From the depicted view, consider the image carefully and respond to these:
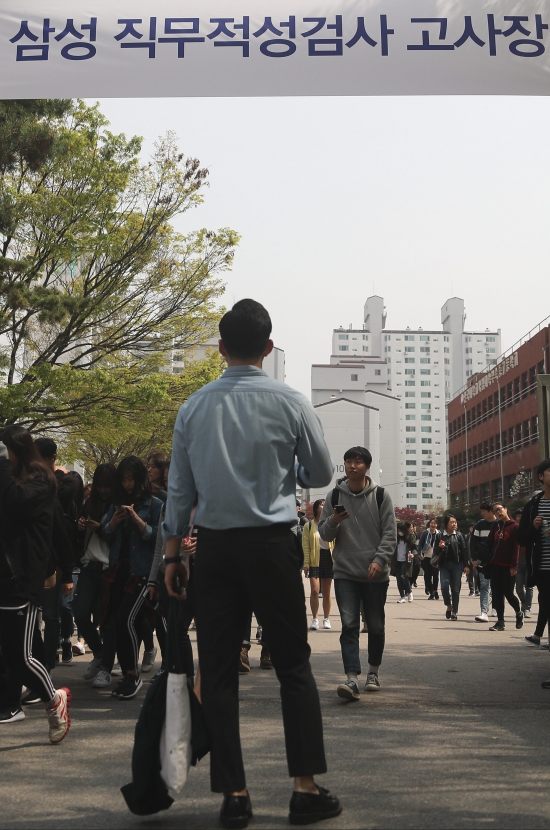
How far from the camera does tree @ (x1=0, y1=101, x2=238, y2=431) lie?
1783cm

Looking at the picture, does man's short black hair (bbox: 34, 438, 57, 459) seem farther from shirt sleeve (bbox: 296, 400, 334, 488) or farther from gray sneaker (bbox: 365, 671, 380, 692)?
shirt sleeve (bbox: 296, 400, 334, 488)

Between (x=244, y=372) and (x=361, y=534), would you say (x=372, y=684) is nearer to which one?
(x=361, y=534)

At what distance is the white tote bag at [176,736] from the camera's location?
12.5ft

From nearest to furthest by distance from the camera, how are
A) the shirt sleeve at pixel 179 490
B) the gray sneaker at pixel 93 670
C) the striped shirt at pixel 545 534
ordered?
the shirt sleeve at pixel 179 490, the striped shirt at pixel 545 534, the gray sneaker at pixel 93 670

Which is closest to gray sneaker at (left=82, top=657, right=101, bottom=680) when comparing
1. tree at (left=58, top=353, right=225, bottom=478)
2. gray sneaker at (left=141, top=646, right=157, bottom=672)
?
gray sneaker at (left=141, top=646, right=157, bottom=672)

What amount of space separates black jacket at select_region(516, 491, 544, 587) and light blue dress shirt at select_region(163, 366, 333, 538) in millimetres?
4883

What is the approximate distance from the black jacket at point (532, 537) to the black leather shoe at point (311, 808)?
4972 mm

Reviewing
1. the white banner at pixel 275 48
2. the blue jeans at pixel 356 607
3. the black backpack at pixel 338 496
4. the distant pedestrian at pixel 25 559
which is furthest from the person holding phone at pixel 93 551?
the white banner at pixel 275 48

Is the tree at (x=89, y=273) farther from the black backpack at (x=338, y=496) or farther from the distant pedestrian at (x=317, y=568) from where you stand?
the black backpack at (x=338, y=496)

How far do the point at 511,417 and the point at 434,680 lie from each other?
68.6 meters

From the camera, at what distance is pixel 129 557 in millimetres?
7848

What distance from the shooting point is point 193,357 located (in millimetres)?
23781

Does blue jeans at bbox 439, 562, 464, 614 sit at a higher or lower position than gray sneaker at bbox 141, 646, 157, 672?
higher

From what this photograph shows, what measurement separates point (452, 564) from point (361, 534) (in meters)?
9.28
